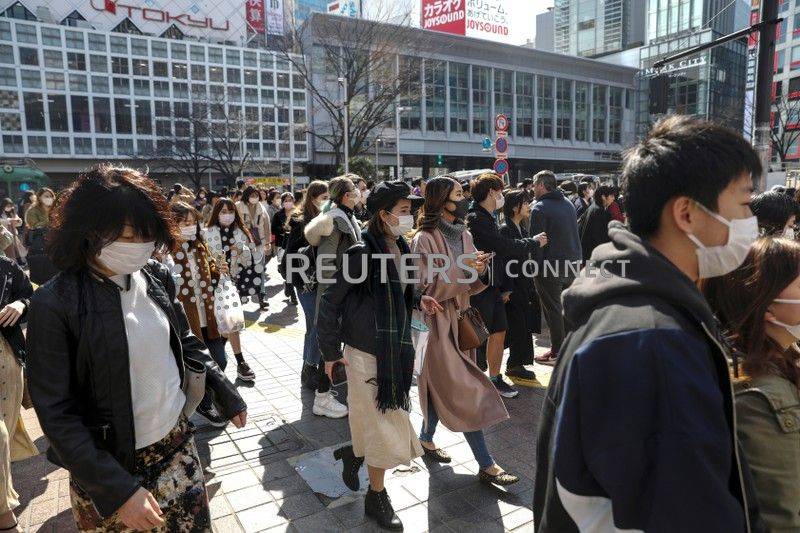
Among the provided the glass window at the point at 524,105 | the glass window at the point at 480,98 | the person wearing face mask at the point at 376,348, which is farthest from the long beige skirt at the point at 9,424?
the glass window at the point at 524,105

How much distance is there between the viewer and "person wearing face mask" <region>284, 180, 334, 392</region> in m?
4.89

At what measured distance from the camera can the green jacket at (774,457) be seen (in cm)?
154

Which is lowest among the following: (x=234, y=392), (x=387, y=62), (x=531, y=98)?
(x=234, y=392)

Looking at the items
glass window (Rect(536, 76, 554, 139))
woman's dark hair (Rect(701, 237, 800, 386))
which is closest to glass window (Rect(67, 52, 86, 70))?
glass window (Rect(536, 76, 554, 139))

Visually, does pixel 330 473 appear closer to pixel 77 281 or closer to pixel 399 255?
pixel 399 255

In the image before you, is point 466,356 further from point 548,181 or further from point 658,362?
point 548,181

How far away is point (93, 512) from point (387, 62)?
22116mm

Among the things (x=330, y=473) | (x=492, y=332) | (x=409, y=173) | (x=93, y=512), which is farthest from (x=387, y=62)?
(x=409, y=173)

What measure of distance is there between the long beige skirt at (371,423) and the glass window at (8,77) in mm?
65878

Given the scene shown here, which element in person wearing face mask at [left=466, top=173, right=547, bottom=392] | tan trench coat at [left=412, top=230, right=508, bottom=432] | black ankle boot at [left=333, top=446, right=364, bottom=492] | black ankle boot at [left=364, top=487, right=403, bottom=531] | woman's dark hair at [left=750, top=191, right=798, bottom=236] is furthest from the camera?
person wearing face mask at [left=466, top=173, right=547, bottom=392]

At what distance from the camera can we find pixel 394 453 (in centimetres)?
306

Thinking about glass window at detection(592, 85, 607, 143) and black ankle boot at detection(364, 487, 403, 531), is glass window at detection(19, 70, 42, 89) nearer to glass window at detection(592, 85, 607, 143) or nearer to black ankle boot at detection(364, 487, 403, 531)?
glass window at detection(592, 85, 607, 143)

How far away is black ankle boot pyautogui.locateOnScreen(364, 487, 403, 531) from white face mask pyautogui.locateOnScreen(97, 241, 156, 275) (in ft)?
6.36

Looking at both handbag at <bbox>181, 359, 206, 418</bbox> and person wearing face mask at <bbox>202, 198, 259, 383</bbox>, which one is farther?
person wearing face mask at <bbox>202, 198, 259, 383</bbox>
